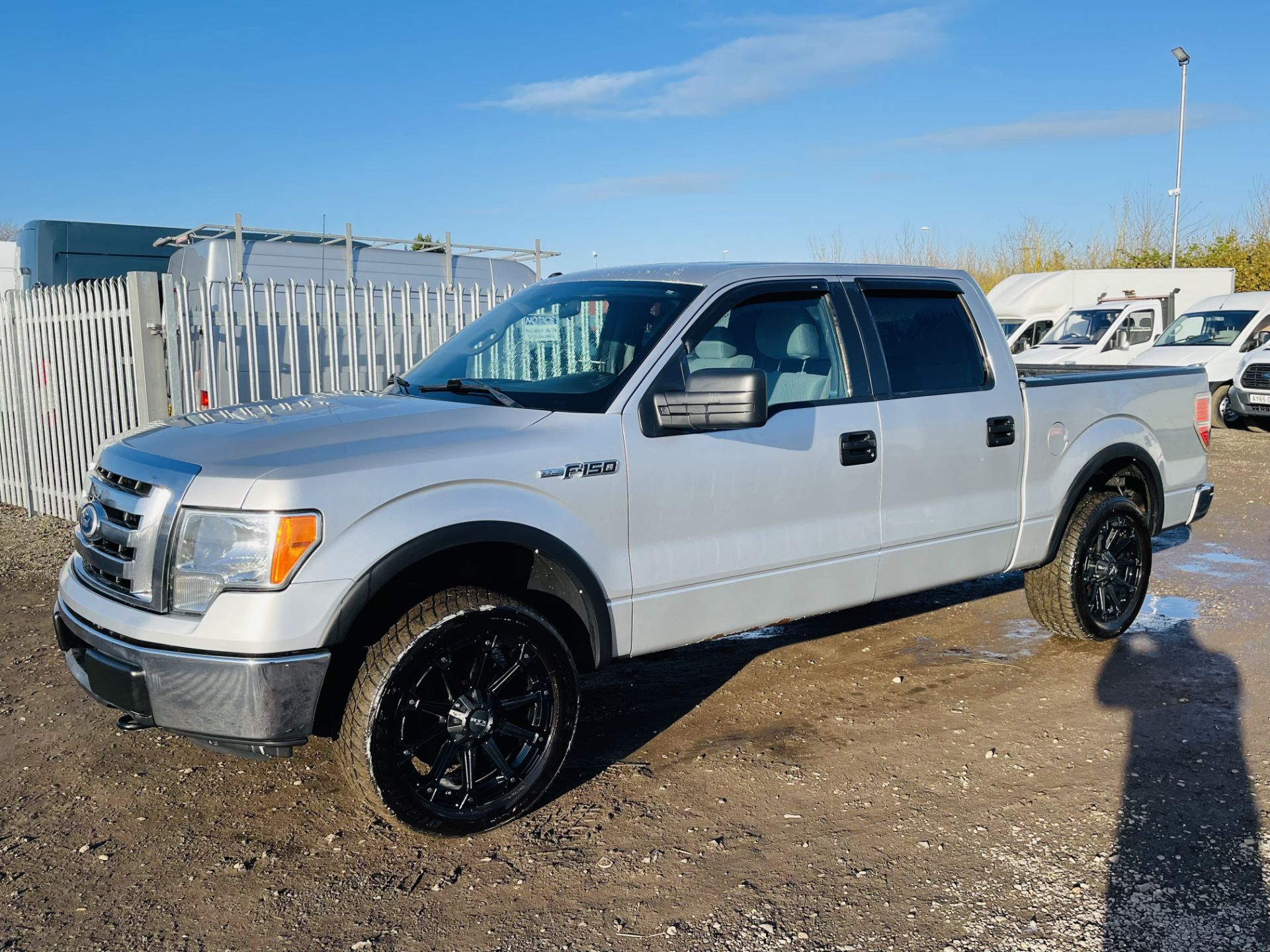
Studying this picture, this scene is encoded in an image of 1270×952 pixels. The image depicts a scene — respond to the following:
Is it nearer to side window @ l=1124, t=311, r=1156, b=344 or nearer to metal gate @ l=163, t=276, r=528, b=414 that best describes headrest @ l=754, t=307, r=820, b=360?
metal gate @ l=163, t=276, r=528, b=414

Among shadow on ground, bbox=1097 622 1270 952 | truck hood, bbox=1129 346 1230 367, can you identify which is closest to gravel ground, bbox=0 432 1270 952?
shadow on ground, bbox=1097 622 1270 952

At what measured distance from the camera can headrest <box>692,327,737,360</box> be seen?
14.3 ft

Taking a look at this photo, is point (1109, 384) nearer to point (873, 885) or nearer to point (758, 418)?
point (758, 418)

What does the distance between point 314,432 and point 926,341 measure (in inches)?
111

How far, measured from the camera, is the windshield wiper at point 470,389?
166 inches

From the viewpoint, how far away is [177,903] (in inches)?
132

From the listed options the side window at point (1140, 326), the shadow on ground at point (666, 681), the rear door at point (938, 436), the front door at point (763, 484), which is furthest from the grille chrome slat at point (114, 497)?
the side window at point (1140, 326)

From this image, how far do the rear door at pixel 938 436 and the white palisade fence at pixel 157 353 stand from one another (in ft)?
15.1

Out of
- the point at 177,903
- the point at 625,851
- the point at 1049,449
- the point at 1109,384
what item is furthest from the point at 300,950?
the point at 1109,384

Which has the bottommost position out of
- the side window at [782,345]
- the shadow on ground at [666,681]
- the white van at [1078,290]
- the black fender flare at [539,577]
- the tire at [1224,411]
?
the shadow on ground at [666,681]

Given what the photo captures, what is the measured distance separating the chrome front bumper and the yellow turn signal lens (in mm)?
252

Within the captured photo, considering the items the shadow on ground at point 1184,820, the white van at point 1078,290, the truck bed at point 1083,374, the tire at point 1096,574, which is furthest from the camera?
the white van at point 1078,290

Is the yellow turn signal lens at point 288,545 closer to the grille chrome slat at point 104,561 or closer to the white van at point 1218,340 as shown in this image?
the grille chrome slat at point 104,561

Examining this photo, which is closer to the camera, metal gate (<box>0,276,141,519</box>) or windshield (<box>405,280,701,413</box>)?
windshield (<box>405,280,701,413</box>)
